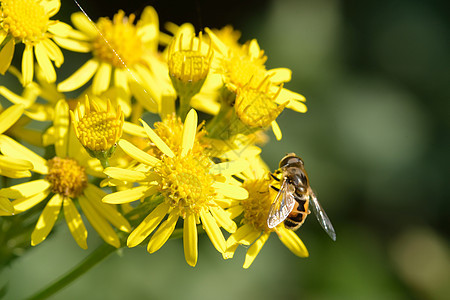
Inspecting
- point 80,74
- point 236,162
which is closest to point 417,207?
point 236,162

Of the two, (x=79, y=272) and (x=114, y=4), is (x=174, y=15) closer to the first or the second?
(x=114, y=4)

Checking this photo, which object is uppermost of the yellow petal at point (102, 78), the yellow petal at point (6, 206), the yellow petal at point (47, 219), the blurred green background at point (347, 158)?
the yellow petal at point (6, 206)

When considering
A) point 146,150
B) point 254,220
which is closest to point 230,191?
point 254,220

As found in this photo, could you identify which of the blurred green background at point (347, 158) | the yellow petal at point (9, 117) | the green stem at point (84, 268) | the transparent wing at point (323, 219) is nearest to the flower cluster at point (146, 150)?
the yellow petal at point (9, 117)

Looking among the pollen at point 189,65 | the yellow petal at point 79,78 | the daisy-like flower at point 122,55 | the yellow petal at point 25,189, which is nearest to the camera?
the yellow petal at point 25,189

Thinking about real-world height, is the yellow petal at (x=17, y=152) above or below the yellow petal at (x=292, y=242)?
above

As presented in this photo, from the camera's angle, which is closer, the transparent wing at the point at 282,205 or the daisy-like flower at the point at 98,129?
the daisy-like flower at the point at 98,129

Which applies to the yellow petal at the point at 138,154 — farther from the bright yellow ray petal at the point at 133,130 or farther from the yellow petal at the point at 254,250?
the yellow petal at the point at 254,250
